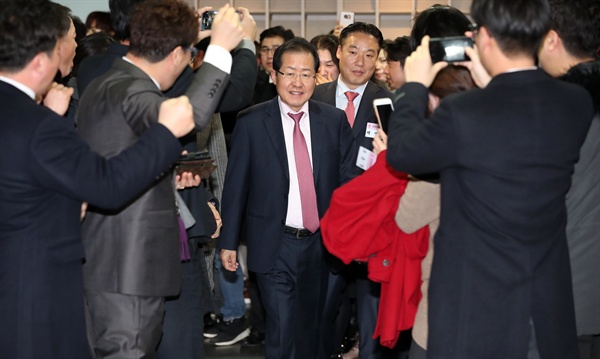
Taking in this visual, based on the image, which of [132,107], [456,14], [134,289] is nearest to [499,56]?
[456,14]

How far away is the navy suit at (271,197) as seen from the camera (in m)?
3.91

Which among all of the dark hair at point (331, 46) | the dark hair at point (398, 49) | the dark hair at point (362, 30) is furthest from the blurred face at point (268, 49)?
the dark hair at point (398, 49)

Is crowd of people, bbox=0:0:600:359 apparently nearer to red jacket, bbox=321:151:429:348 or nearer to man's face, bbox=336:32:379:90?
red jacket, bbox=321:151:429:348

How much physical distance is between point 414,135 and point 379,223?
479 millimetres

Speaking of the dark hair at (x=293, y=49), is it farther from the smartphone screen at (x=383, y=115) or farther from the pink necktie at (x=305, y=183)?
the smartphone screen at (x=383, y=115)

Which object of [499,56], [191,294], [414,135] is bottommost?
[191,294]

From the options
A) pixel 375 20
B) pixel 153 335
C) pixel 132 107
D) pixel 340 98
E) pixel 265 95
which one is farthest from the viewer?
pixel 375 20

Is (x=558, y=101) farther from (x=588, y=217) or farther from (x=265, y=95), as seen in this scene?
(x=265, y=95)

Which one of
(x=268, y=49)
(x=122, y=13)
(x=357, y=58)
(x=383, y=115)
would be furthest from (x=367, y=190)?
(x=268, y=49)

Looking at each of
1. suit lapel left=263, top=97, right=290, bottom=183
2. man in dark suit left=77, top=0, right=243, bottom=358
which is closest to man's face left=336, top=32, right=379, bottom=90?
suit lapel left=263, top=97, right=290, bottom=183

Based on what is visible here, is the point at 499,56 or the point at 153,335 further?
the point at 153,335

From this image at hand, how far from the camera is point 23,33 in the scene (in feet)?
7.42

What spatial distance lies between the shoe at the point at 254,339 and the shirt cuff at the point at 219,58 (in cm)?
314

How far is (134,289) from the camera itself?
2535mm
